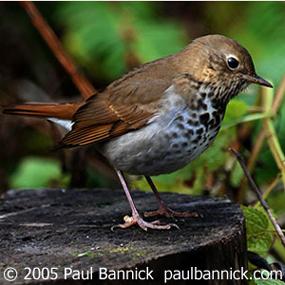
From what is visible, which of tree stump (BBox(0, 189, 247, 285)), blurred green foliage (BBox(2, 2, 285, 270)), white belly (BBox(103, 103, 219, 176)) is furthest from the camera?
blurred green foliage (BBox(2, 2, 285, 270))

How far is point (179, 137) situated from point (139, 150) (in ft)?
0.64

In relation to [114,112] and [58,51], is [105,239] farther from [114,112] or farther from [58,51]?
[58,51]

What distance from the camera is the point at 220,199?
4223mm

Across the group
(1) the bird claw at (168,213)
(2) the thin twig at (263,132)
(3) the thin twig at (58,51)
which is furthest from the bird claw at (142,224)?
(3) the thin twig at (58,51)

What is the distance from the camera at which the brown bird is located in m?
3.88

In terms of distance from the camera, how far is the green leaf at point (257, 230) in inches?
154

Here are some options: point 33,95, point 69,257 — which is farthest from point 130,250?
point 33,95

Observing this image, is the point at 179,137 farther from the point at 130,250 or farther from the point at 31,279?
the point at 31,279

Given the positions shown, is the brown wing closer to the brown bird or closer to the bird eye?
the brown bird

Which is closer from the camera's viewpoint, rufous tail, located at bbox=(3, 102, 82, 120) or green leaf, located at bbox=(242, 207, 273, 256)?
green leaf, located at bbox=(242, 207, 273, 256)

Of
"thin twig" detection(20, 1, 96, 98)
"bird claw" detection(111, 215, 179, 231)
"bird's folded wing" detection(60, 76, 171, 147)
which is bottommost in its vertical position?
"bird claw" detection(111, 215, 179, 231)

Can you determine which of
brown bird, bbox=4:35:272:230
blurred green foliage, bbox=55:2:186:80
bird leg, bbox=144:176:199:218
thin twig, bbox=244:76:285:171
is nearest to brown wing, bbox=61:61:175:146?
brown bird, bbox=4:35:272:230

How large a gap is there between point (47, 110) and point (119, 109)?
1.66 ft

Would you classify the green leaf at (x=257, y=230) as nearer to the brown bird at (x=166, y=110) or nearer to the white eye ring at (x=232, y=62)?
the brown bird at (x=166, y=110)
